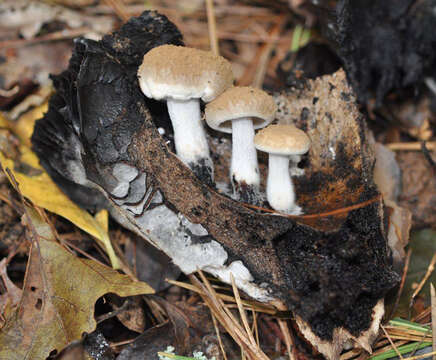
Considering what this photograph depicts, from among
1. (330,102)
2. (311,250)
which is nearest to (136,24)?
(330,102)

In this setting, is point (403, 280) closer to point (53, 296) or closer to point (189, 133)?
point (189, 133)

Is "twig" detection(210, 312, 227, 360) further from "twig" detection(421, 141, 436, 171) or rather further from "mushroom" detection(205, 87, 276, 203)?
"twig" detection(421, 141, 436, 171)

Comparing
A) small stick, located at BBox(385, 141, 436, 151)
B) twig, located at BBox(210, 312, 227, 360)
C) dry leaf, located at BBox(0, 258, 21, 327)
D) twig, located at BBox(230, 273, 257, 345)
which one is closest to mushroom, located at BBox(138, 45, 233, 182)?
twig, located at BBox(230, 273, 257, 345)

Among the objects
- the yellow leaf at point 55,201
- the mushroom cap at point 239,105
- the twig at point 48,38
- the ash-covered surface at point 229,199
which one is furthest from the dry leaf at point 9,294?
the twig at point 48,38

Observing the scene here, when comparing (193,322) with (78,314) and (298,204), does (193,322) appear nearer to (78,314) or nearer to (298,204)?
Answer: (78,314)

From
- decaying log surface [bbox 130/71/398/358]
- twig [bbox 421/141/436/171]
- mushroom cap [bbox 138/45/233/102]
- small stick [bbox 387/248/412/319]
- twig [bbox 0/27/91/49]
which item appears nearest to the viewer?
decaying log surface [bbox 130/71/398/358]
